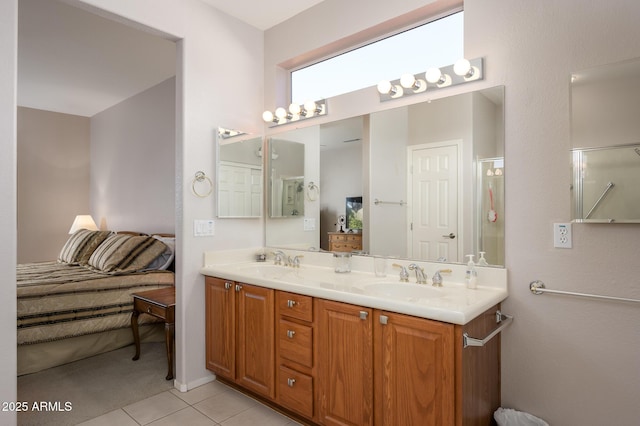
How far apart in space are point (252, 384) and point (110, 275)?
1843 mm

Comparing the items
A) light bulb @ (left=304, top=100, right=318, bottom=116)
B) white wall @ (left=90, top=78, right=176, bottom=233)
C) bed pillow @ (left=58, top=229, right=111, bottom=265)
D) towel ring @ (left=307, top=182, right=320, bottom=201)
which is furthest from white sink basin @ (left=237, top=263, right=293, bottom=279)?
bed pillow @ (left=58, top=229, right=111, bottom=265)

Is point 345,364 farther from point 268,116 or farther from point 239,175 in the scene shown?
point 268,116

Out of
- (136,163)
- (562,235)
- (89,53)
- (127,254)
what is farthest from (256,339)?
(136,163)

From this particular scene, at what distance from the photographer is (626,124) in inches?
59.8

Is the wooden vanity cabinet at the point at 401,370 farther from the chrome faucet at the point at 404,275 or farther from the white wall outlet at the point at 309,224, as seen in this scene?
the white wall outlet at the point at 309,224

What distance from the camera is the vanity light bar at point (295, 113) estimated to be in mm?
2674

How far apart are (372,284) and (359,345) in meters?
0.41

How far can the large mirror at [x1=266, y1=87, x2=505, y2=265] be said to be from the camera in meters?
1.91

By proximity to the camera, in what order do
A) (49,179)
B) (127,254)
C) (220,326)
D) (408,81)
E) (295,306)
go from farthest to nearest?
(49,179) → (127,254) → (220,326) → (408,81) → (295,306)

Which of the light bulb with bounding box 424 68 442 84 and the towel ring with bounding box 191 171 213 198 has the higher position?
the light bulb with bounding box 424 68 442 84

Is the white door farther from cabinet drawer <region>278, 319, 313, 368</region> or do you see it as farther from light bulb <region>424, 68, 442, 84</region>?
cabinet drawer <region>278, 319, 313, 368</region>

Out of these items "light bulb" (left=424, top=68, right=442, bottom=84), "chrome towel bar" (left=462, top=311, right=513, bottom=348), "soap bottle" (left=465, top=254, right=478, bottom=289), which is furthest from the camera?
"light bulb" (left=424, top=68, right=442, bottom=84)

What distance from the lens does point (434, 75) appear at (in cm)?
201

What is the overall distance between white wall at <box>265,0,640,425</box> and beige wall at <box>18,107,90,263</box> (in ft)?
19.7
